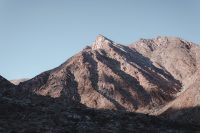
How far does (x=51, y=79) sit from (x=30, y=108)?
218ft

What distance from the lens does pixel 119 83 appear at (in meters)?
90.5

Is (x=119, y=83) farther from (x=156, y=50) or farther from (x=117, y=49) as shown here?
(x=156, y=50)

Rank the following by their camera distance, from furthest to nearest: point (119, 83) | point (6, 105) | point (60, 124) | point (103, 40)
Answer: point (103, 40) < point (119, 83) < point (6, 105) < point (60, 124)

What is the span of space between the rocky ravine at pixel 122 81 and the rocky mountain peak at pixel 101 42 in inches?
16.5

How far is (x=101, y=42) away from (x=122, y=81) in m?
32.0

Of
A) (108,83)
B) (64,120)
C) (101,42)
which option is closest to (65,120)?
(64,120)

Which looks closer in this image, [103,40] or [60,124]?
[60,124]

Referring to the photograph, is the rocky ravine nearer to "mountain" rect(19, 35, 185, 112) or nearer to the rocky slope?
"mountain" rect(19, 35, 185, 112)

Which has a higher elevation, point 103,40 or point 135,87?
point 103,40

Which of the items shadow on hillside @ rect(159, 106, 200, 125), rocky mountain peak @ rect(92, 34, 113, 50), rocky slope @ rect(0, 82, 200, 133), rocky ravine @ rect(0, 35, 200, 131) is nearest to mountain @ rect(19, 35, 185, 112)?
rocky ravine @ rect(0, 35, 200, 131)

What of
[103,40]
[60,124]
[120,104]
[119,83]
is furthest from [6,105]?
[103,40]

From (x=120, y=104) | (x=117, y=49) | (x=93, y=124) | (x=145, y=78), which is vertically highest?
(x=117, y=49)

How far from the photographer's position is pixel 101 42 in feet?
398

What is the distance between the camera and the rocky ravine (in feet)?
274
